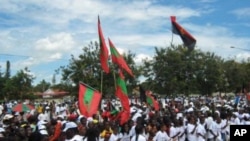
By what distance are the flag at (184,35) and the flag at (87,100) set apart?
7861mm

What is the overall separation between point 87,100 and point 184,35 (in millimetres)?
8616

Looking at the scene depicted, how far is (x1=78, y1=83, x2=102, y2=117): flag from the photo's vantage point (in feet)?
38.9

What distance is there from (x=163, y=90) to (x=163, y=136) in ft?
96.5

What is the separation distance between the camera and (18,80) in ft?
161

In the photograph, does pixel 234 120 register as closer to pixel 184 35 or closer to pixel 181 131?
pixel 181 131

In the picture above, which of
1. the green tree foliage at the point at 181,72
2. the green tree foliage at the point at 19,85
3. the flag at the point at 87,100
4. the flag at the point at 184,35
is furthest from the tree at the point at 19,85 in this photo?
the flag at the point at 87,100

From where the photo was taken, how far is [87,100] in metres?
12.0

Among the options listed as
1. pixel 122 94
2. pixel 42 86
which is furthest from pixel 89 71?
pixel 42 86

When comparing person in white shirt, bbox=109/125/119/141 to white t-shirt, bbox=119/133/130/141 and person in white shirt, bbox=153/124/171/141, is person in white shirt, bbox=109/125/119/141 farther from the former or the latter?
person in white shirt, bbox=153/124/171/141

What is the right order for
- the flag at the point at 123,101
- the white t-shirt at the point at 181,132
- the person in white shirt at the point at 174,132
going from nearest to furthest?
1. the person in white shirt at the point at 174,132
2. the flag at the point at 123,101
3. the white t-shirt at the point at 181,132

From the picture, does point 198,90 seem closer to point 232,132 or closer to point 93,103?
point 93,103

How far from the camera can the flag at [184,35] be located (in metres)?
18.9

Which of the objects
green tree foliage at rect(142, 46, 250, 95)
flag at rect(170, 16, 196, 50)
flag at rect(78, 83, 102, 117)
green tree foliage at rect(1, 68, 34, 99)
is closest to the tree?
green tree foliage at rect(1, 68, 34, 99)

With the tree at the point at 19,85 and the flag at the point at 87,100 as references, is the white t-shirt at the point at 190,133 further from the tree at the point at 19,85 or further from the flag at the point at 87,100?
the tree at the point at 19,85
